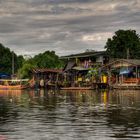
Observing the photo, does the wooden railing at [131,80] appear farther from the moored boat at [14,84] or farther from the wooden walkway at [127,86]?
the moored boat at [14,84]

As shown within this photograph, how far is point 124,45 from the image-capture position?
93.8 meters

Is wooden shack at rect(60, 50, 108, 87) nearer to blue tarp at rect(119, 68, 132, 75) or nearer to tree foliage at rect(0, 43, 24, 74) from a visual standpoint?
blue tarp at rect(119, 68, 132, 75)

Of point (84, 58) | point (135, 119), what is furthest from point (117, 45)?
point (135, 119)

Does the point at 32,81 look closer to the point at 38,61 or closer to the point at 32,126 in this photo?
the point at 38,61

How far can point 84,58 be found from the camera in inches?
3848

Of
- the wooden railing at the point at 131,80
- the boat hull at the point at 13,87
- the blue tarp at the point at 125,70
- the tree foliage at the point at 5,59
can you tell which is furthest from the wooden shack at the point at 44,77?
the tree foliage at the point at 5,59

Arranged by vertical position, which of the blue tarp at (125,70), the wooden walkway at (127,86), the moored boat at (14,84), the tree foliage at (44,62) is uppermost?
the tree foliage at (44,62)

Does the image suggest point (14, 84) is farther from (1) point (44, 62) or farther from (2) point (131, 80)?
(2) point (131, 80)

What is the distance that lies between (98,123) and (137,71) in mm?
59685

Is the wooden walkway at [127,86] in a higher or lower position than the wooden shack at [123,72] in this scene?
lower

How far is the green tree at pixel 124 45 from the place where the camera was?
306ft

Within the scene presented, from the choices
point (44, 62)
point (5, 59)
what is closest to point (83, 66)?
point (44, 62)

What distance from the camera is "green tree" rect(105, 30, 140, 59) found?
93.1 metres

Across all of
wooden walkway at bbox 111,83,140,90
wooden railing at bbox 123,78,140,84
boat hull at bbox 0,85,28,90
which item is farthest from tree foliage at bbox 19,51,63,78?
wooden walkway at bbox 111,83,140,90
